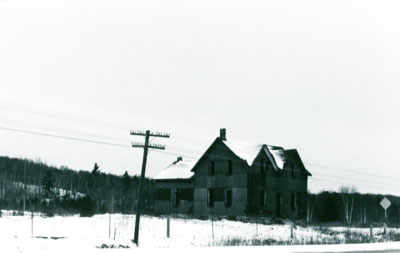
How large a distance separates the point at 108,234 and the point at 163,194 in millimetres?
27798

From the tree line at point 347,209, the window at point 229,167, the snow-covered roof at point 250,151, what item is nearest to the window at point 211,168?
the window at point 229,167

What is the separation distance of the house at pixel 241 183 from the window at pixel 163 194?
558 millimetres

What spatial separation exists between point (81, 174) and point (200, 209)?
74.3 m

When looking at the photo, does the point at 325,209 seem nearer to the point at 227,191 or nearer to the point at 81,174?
the point at 227,191

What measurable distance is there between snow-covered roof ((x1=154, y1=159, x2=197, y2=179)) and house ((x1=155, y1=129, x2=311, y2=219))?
160mm

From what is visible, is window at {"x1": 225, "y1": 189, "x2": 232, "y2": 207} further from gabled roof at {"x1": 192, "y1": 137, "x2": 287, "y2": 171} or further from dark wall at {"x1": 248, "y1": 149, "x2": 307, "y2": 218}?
gabled roof at {"x1": 192, "y1": 137, "x2": 287, "y2": 171}

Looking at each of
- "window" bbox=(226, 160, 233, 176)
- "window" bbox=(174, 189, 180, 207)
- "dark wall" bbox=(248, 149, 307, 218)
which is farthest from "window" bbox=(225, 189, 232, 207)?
"window" bbox=(174, 189, 180, 207)

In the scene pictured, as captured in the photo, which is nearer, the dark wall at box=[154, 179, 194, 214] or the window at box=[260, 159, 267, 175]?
the window at box=[260, 159, 267, 175]

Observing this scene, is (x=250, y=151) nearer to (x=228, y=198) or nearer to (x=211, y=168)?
(x=211, y=168)

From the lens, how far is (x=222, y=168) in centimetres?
5072

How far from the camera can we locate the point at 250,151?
1978 inches

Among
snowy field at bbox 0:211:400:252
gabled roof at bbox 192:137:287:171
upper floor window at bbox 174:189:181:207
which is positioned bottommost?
snowy field at bbox 0:211:400:252

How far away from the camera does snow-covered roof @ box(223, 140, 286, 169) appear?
49.4 m

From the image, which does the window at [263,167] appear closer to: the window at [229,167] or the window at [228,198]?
the window at [229,167]
